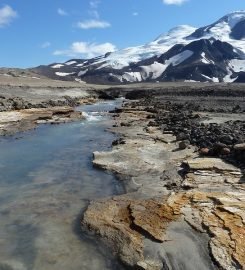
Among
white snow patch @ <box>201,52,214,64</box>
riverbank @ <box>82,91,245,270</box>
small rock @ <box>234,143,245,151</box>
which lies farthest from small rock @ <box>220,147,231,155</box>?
white snow patch @ <box>201,52,214,64</box>

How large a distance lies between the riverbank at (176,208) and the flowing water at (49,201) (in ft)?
1.56

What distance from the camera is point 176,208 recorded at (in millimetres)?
A: 10570

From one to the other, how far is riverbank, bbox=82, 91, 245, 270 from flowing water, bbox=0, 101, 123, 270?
0.48 m

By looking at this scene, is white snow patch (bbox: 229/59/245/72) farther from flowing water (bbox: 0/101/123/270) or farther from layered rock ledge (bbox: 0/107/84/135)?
flowing water (bbox: 0/101/123/270)

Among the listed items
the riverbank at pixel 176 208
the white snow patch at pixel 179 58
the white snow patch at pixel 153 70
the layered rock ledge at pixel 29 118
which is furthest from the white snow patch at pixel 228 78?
the riverbank at pixel 176 208

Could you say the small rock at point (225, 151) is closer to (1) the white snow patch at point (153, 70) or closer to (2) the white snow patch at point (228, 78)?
(2) the white snow patch at point (228, 78)

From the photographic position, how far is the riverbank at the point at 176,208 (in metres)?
8.45

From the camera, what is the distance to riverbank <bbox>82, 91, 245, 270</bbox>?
333 inches

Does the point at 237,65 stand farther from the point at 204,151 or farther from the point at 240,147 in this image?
the point at 240,147

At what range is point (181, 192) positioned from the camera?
466 inches

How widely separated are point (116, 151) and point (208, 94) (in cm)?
4313

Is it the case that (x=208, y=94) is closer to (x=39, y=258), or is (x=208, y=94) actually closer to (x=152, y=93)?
(x=152, y=93)

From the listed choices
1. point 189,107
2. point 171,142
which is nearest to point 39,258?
point 171,142

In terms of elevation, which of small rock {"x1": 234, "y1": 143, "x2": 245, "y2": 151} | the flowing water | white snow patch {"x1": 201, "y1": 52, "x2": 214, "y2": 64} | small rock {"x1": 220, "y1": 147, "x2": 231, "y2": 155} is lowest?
white snow patch {"x1": 201, "y1": 52, "x2": 214, "y2": 64}
